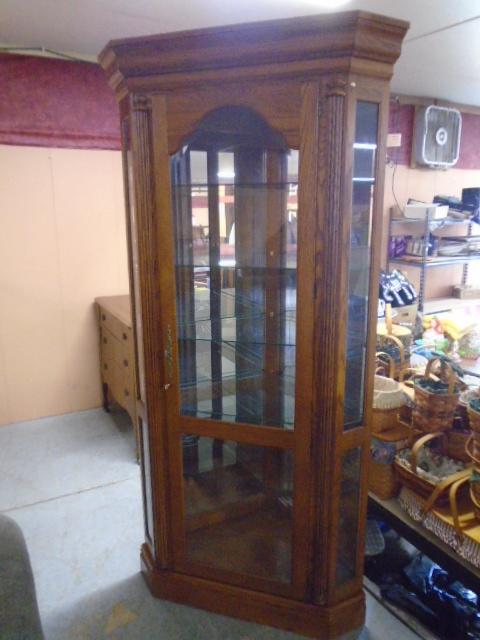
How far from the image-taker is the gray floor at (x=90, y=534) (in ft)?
5.49

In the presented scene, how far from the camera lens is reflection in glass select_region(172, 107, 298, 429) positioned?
62.8 inches

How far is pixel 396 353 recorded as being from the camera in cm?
224

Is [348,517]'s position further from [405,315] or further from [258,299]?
[405,315]

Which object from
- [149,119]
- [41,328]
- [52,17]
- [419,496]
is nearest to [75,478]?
[41,328]

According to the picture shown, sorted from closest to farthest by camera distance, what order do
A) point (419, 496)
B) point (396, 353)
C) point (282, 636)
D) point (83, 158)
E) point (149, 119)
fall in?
1. point (149, 119)
2. point (282, 636)
3. point (419, 496)
4. point (396, 353)
5. point (83, 158)

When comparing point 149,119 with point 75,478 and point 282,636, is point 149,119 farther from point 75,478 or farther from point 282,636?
point 75,478

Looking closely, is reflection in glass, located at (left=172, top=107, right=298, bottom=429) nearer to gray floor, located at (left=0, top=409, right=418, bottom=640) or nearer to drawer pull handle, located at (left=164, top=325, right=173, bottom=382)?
drawer pull handle, located at (left=164, top=325, right=173, bottom=382)

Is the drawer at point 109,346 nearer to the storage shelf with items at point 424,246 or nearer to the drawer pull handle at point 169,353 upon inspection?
the drawer pull handle at point 169,353

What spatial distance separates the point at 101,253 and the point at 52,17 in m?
1.40

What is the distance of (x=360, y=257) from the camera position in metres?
1.42

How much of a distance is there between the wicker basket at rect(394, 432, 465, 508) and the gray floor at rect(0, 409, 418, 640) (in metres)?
0.46

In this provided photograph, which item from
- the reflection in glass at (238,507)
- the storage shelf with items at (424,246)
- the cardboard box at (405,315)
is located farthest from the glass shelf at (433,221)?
the reflection in glass at (238,507)

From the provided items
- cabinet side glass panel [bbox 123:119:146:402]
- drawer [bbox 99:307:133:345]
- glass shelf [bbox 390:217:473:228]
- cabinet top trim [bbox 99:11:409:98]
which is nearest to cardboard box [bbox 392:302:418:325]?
glass shelf [bbox 390:217:473:228]

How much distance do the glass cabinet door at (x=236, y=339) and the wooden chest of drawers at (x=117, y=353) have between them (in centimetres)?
87
